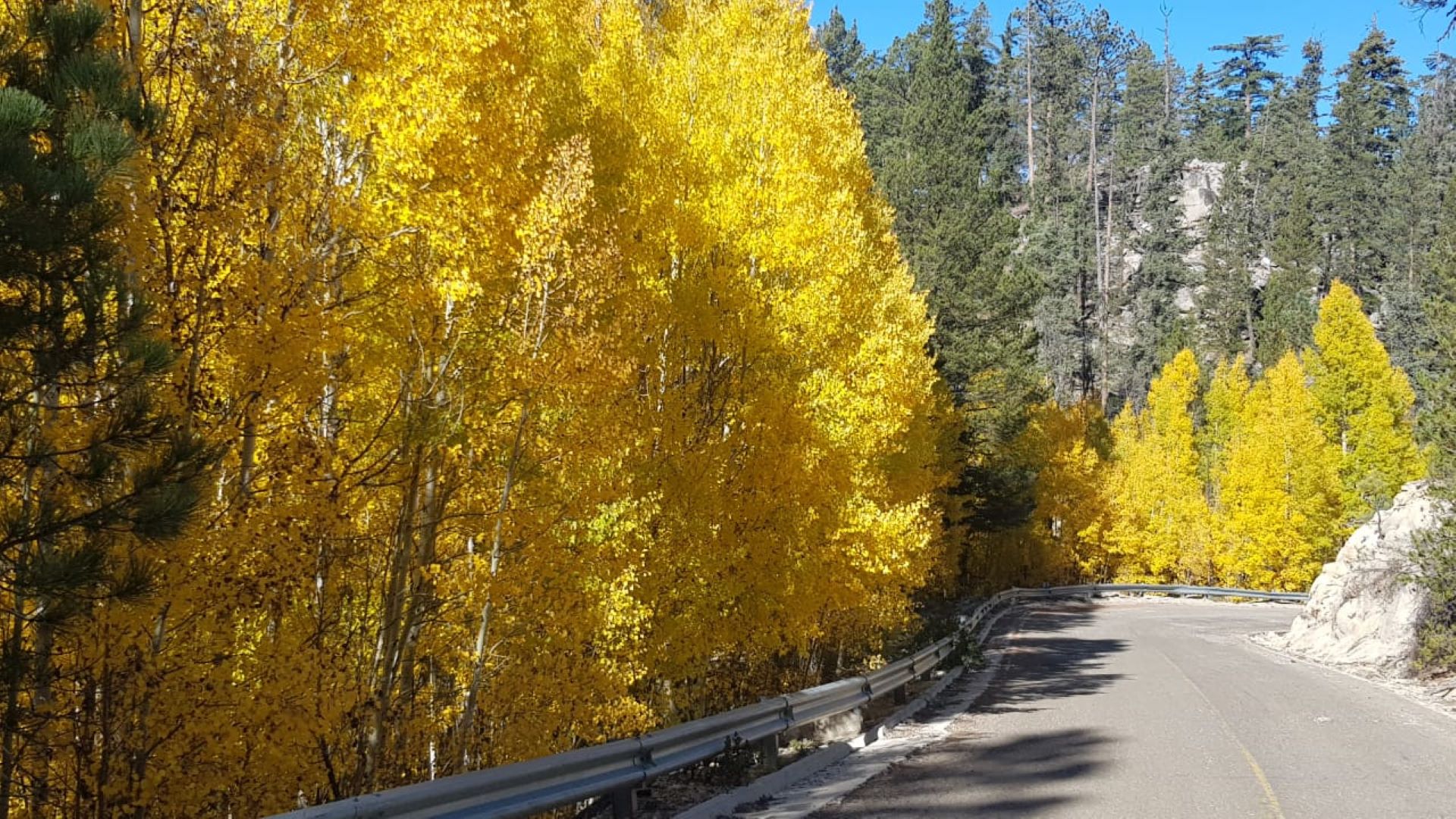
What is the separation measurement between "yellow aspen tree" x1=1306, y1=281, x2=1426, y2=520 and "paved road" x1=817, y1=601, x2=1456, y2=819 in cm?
3034

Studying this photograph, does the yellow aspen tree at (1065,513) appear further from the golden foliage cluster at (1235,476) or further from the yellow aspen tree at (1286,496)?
the yellow aspen tree at (1286,496)

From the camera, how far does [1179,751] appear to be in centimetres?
989

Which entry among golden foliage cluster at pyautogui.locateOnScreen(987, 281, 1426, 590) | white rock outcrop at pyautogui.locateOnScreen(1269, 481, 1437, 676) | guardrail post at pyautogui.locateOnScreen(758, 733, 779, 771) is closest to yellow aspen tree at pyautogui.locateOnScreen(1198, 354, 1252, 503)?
golden foliage cluster at pyautogui.locateOnScreen(987, 281, 1426, 590)

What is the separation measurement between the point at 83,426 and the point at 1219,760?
991cm

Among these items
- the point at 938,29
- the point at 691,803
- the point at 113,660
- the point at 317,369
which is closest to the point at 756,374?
the point at 691,803

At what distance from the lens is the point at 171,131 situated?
232 inches

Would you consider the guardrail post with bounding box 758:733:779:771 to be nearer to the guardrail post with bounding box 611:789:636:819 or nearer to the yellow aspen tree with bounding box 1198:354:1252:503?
the guardrail post with bounding box 611:789:636:819

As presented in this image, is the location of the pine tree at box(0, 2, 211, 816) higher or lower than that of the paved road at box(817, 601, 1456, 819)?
higher

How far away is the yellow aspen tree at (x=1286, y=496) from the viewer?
44656 millimetres

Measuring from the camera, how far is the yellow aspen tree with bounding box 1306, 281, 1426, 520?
43.3 m

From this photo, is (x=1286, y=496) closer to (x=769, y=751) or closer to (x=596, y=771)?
(x=769, y=751)

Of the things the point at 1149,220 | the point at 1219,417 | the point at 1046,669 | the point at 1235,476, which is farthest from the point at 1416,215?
the point at 1046,669

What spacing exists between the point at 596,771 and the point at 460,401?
2874mm

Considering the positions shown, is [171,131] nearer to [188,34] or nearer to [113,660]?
[188,34]
